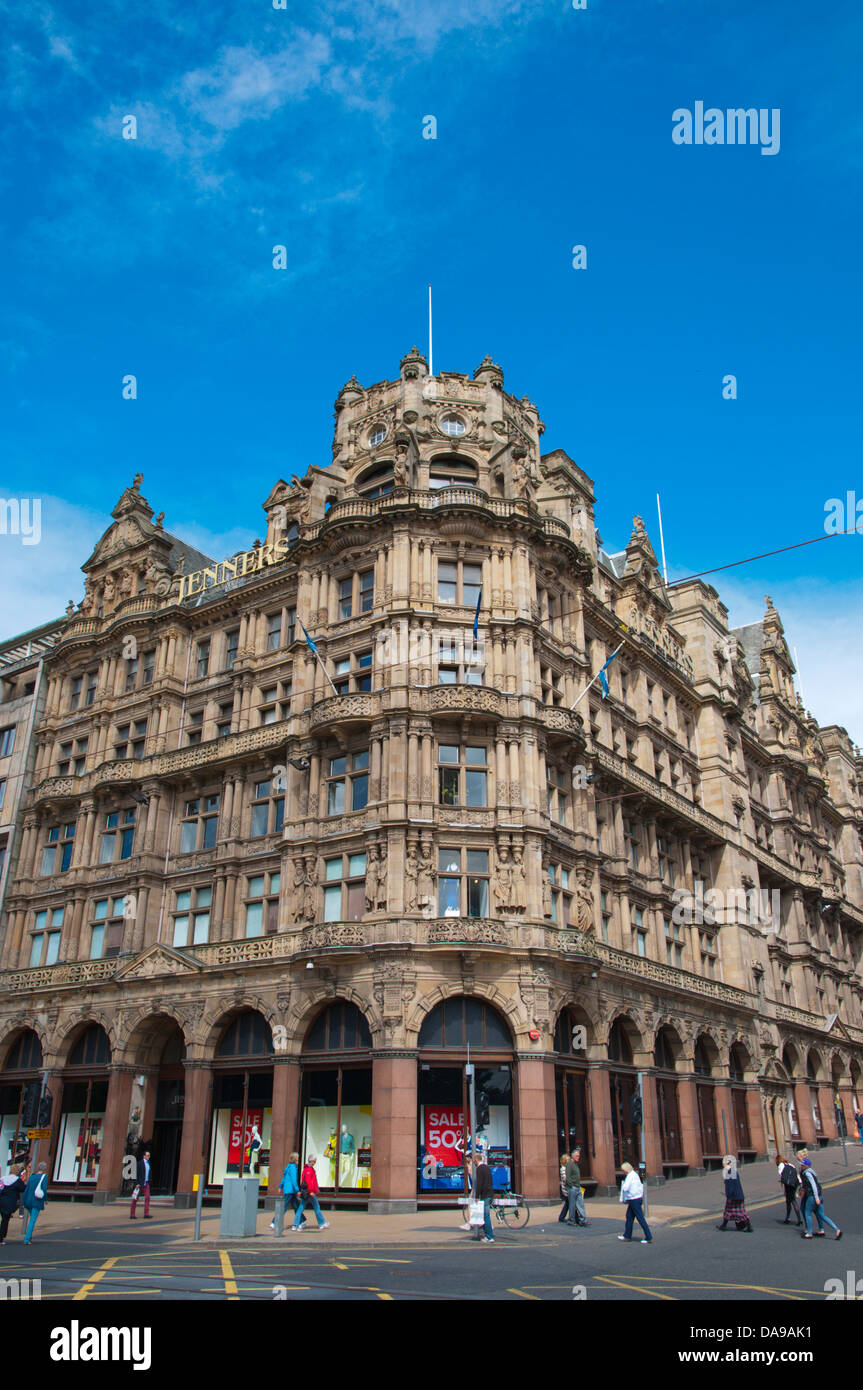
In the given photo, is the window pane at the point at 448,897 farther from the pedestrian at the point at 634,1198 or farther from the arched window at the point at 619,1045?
the pedestrian at the point at 634,1198

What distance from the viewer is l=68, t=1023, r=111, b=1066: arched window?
43031 mm

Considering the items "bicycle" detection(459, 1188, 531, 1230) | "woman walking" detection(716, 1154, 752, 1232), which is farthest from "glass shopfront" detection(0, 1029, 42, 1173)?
"woman walking" detection(716, 1154, 752, 1232)

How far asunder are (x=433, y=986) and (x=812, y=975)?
1668 inches

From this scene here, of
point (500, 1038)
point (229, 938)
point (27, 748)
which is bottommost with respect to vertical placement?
point (500, 1038)

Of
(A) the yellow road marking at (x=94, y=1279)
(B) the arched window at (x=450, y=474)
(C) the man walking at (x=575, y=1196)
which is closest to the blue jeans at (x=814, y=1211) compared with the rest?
(C) the man walking at (x=575, y=1196)

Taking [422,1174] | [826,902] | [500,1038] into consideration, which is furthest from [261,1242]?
[826,902]

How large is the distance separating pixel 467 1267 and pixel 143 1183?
828 inches

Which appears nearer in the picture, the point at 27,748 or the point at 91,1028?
the point at 91,1028

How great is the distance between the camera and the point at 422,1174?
32.8m

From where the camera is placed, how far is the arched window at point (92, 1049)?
141 feet

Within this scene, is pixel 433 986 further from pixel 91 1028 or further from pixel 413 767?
pixel 91 1028

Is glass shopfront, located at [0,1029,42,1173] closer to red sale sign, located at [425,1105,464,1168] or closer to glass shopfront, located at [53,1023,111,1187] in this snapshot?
glass shopfront, located at [53,1023,111,1187]

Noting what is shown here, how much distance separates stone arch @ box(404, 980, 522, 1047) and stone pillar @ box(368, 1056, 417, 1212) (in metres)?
1.31

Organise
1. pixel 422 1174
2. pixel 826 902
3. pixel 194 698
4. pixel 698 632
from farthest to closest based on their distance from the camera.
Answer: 1. pixel 826 902
2. pixel 698 632
3. pixel 194 698
4. pixel 422 1174
